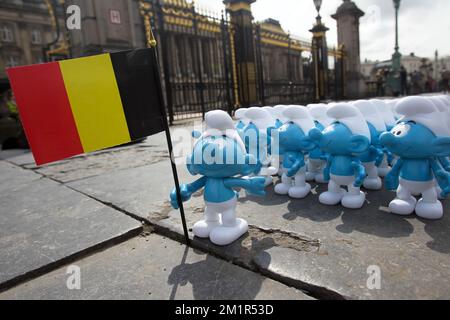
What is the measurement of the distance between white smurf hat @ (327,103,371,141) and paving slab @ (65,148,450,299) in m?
0.63

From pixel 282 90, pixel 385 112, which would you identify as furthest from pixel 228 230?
pixel 282 90

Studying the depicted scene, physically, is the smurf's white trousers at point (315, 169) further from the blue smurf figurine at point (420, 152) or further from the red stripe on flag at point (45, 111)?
the red stripe on flag at point (45, 111)

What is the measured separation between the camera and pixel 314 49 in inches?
579

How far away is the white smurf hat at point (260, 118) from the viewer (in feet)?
10.9

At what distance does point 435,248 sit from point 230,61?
1014 centimetres

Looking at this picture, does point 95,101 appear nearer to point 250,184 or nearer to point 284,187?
point 250,184

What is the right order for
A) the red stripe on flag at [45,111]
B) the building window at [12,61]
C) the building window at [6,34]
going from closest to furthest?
the red stripe on flag at [45,111]
the building window at [6,34]
the building window at [12,61]

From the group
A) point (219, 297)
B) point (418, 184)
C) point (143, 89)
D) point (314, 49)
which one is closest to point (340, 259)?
point (219, 297)

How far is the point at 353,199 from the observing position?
2447 mm

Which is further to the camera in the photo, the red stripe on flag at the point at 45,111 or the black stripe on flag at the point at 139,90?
the black stripe on flag at the point at 139,90

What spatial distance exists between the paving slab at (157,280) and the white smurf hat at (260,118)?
5.86 ft

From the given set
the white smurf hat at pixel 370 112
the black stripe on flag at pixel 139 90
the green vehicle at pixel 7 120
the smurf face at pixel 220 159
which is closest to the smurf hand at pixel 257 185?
the smurf face at pixel 220 159
